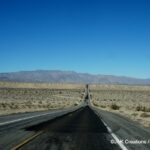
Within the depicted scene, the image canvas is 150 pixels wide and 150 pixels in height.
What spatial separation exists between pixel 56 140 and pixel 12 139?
176 centimetres

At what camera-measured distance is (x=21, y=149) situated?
1182cm

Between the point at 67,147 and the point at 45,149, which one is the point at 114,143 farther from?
the point at 45,149

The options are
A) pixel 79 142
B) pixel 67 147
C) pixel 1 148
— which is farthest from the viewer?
pixel 79 142

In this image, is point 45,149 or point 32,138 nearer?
point 45,149

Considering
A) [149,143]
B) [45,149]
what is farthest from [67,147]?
[149,143]

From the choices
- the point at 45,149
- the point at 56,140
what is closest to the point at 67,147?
the point at 45,149

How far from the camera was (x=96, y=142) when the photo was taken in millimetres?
14516

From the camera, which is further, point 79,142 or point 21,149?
point 79,142

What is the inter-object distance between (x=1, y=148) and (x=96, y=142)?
168 inches

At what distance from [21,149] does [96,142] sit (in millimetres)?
3762

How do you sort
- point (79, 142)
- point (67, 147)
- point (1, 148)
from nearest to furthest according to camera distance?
point (1, 148)
point (67, 147)
point (79, 142)

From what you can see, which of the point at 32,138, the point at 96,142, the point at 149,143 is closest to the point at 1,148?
the point at 32,138

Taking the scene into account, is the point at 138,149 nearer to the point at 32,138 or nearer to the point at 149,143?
the point at 149,143

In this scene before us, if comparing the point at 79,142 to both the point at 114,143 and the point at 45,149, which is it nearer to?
the point at 114,143
